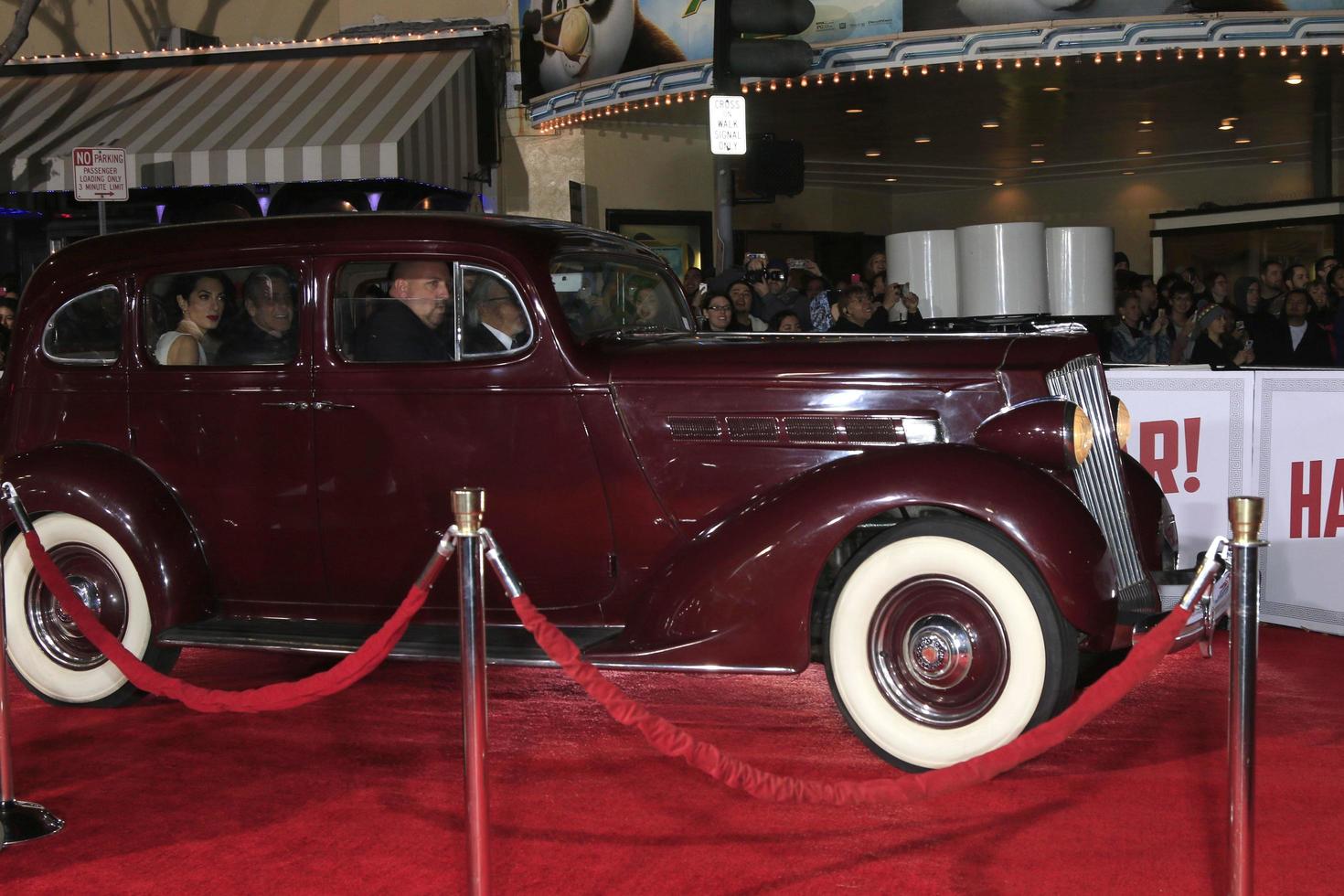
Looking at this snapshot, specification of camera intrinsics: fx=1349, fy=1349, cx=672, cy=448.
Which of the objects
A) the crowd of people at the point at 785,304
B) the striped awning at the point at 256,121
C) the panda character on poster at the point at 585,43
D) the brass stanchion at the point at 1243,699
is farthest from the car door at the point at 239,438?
the panda character on poster at the point at 585,43

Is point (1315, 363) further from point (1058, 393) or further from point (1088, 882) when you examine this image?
point (1088, 882)

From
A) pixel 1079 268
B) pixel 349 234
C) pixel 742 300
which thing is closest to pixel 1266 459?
pixel 1079 268

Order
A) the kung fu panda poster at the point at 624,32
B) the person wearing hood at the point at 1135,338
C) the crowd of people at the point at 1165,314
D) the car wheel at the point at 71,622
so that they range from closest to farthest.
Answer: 1. the car wheel at the point at 71,622
2. the crowd of people at the point at 1165,314
3. the person wearing hood at the point at 1135,338
4. the kung fu panda poster at the point at 624,32

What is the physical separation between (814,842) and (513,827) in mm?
802

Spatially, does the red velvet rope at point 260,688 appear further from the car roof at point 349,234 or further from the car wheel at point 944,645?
the car roof at point 349,234

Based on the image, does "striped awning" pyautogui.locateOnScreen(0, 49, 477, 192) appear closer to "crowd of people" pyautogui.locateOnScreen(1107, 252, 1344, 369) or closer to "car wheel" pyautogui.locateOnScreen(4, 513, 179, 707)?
"crowd of people" pyautogui.locateOnScreen(1107, 252, 1344, 369)

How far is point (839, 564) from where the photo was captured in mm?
4449

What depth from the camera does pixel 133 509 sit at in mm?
4859

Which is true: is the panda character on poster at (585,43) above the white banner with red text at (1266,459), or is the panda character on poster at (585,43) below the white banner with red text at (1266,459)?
above

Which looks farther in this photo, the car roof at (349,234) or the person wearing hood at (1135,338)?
the person wearing hood at (1135,338)

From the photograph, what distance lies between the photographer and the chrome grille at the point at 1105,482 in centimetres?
429

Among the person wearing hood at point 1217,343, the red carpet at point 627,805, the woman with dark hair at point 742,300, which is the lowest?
the red carpet at point 627,805

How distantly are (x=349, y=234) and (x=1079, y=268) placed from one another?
3.64 m

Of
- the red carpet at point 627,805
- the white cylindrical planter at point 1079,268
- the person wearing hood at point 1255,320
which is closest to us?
the red carpet at point 627,805
